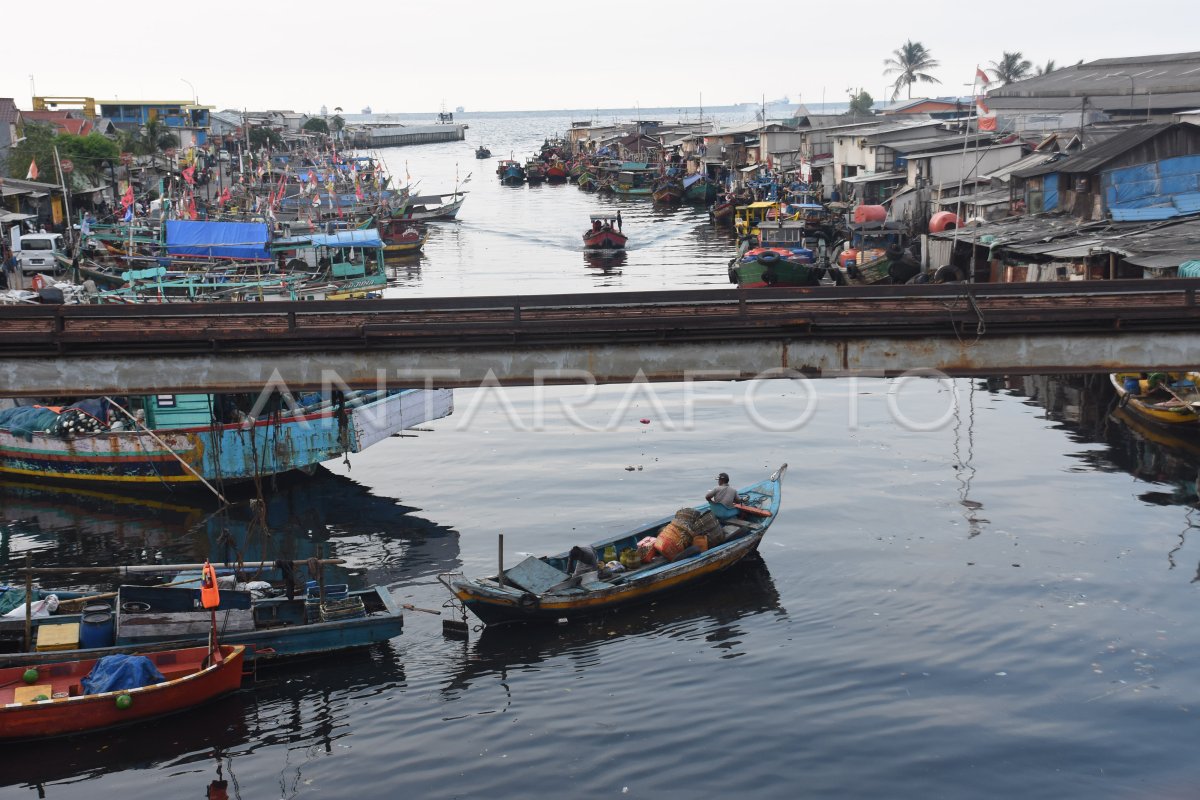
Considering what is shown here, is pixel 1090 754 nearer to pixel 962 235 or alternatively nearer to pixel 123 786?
pixel 123 786

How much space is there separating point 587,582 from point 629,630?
3.26ft

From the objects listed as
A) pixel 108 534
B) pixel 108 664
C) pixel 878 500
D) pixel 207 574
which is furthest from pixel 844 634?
pixel 108 534

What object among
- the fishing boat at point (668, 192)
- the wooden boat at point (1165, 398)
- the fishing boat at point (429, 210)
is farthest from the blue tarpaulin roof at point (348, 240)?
the fishing boat at point (668, 192)

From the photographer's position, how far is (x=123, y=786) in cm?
1388

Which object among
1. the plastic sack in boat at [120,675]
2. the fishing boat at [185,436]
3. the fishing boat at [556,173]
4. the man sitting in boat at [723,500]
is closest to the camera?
the plastic sack in boat at [120,675]

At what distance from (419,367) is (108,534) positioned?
35.1ft

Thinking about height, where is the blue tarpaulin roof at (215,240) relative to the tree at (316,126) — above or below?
below

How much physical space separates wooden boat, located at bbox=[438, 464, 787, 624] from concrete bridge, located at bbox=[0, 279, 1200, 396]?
3.49 metres

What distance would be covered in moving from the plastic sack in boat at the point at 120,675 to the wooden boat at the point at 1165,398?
803 inches

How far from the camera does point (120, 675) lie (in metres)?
15.0

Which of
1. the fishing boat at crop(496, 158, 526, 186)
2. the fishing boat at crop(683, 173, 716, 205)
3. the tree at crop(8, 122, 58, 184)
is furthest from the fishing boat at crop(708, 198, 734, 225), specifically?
the fishing boat at crop(496, 158, 526, 186)

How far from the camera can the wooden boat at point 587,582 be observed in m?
17.1

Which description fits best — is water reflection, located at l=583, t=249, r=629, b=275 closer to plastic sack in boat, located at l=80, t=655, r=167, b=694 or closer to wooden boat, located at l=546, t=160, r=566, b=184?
plastic sack in boat, located at l=80, t=655, r=167, b=694

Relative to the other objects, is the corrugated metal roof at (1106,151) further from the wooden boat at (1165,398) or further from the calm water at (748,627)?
the wooden boat at (1165,398)
